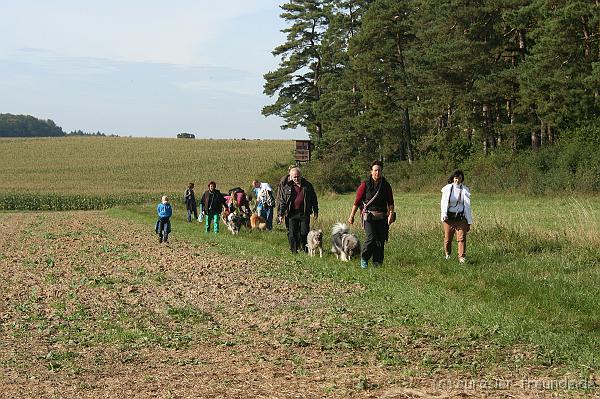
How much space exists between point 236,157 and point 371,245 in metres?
86.5

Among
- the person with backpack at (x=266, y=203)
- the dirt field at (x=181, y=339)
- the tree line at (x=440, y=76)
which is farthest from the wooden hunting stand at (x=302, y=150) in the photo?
the dirt field at (x=181, y=339)

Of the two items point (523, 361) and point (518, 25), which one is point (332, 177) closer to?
point (518, 25)

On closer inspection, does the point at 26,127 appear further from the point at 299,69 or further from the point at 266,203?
the point at 266,203

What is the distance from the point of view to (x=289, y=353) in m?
8.23

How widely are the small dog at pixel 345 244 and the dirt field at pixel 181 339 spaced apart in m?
1.74

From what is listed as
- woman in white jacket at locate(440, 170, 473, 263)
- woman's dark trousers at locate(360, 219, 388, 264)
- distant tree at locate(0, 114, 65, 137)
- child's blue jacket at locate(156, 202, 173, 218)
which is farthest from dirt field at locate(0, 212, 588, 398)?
distant tree at locate(0, 114, 65, 137)

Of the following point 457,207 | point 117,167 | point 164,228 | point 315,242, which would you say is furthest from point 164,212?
point 117,167

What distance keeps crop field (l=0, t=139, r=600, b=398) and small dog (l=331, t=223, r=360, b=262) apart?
32cm

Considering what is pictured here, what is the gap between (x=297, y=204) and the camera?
56.0ft

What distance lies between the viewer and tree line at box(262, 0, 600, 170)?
115 feet

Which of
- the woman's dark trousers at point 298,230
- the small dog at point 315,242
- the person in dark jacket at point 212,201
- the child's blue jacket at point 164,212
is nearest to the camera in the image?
the small dog at point 315,242

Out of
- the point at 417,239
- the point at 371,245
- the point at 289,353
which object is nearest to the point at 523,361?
the point at 289,353

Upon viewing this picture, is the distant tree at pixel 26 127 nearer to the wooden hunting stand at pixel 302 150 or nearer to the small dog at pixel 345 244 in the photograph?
the wooden hunting stand at pixel 302 150

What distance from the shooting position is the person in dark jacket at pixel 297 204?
1702 centimetres
